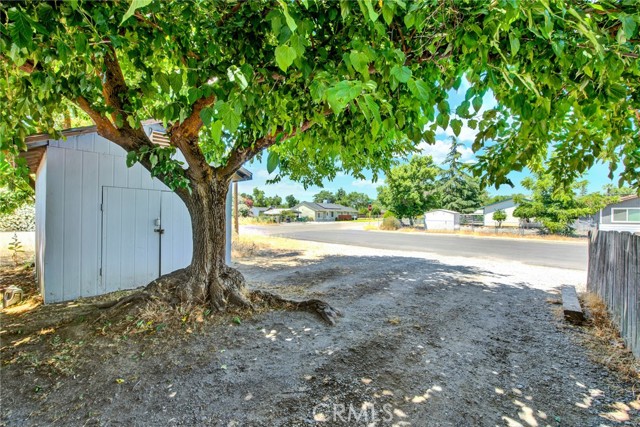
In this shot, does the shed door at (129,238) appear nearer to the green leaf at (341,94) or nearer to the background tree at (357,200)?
the green leaf at (341,94)

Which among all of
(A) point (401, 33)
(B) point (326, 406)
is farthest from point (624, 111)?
(B) point (326, 406)

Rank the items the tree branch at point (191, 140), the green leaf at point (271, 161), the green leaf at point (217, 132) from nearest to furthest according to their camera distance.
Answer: the green leaf at point (217, 132) → the green leaf at point (271, 161) → the tree branch at point (191, 140)

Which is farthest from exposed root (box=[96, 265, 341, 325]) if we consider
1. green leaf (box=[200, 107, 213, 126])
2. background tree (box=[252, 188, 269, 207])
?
background tree (box=[252, 188, 269, 207])

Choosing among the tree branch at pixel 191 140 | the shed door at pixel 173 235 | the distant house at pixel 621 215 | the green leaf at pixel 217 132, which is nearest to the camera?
the green leaf at pixel 217 132

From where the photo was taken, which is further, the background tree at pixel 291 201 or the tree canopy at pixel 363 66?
the background tree at pixel 291 201

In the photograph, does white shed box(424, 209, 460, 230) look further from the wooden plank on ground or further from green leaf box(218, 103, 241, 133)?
green leaf box(218, 103, 241, 133)

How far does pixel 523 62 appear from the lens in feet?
6.47

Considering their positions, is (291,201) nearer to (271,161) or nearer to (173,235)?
(173,235)

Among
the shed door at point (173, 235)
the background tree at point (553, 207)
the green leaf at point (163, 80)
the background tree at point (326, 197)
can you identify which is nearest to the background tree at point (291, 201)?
the background tree at point (326, 197)

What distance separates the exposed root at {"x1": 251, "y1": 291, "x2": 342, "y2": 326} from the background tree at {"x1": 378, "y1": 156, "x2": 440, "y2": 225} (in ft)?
78.8

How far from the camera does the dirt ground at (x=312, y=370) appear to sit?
6.92ft

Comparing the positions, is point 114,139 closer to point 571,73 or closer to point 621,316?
point 571,73

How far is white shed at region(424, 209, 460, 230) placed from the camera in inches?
991

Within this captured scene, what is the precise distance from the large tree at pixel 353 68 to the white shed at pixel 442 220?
23.2 m
